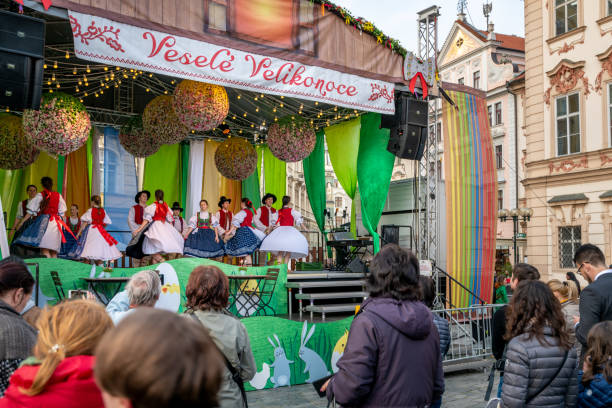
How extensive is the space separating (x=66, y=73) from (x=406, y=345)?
892cm

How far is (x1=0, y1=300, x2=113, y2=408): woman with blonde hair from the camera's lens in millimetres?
1620

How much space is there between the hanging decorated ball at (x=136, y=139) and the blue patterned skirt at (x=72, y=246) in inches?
73.6

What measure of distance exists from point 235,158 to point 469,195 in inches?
184

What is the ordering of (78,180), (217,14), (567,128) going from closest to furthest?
1. (217,14)
2. (78,180)
3. (567,128)

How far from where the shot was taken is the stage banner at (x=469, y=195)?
977 centimetres

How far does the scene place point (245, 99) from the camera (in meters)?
11.0

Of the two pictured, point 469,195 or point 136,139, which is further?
point 136,139

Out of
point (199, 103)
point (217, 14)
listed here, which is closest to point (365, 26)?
point (217, 14)

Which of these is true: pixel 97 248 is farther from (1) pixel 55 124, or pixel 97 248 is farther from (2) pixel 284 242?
(2) pixel 284 242

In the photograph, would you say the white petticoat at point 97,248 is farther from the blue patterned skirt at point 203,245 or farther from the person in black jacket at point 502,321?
the person in black jacket at point 502,321

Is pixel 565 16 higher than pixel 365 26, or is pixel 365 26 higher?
pixel 565 16

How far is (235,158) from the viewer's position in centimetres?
1131

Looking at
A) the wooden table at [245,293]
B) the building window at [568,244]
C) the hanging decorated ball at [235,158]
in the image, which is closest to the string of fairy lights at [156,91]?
the hanging decorated ball at [235,158]

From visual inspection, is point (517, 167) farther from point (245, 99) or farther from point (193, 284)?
point (193, 284)
